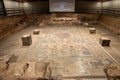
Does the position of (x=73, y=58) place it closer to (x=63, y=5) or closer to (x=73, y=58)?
(x=73, y=58)

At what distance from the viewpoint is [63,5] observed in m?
12.1

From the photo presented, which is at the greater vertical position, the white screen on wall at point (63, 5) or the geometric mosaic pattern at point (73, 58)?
the white screen on wall at point (63, 5)

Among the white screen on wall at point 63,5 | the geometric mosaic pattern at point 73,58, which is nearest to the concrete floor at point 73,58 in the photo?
the geometric mosaic pattern at point 73,58

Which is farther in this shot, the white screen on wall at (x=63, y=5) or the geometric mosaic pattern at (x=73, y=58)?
the white screen on wall at (x=63, y=5)

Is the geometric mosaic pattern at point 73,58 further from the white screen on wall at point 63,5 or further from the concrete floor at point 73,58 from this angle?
the white screen on wall at point 63,5

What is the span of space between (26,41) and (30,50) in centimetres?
63

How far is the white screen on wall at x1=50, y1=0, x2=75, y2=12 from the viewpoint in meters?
12.1

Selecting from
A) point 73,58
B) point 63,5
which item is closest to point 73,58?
point 73,58

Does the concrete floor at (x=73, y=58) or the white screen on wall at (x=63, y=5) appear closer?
the concrete floor at (x=73, y=58)

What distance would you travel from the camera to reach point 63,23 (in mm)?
10320

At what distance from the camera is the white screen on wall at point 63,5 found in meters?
12.1

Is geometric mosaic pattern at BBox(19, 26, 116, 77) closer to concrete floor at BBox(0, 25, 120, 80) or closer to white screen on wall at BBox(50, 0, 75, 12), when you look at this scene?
concrete floor at BBox(0, 25, 120, 80)

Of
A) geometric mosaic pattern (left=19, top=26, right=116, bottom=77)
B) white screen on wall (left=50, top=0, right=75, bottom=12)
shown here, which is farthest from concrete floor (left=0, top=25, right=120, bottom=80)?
white screen on wall (left=50, top=0, right=75, bottom=12)

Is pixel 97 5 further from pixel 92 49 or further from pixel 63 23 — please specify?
pixel 92 49
